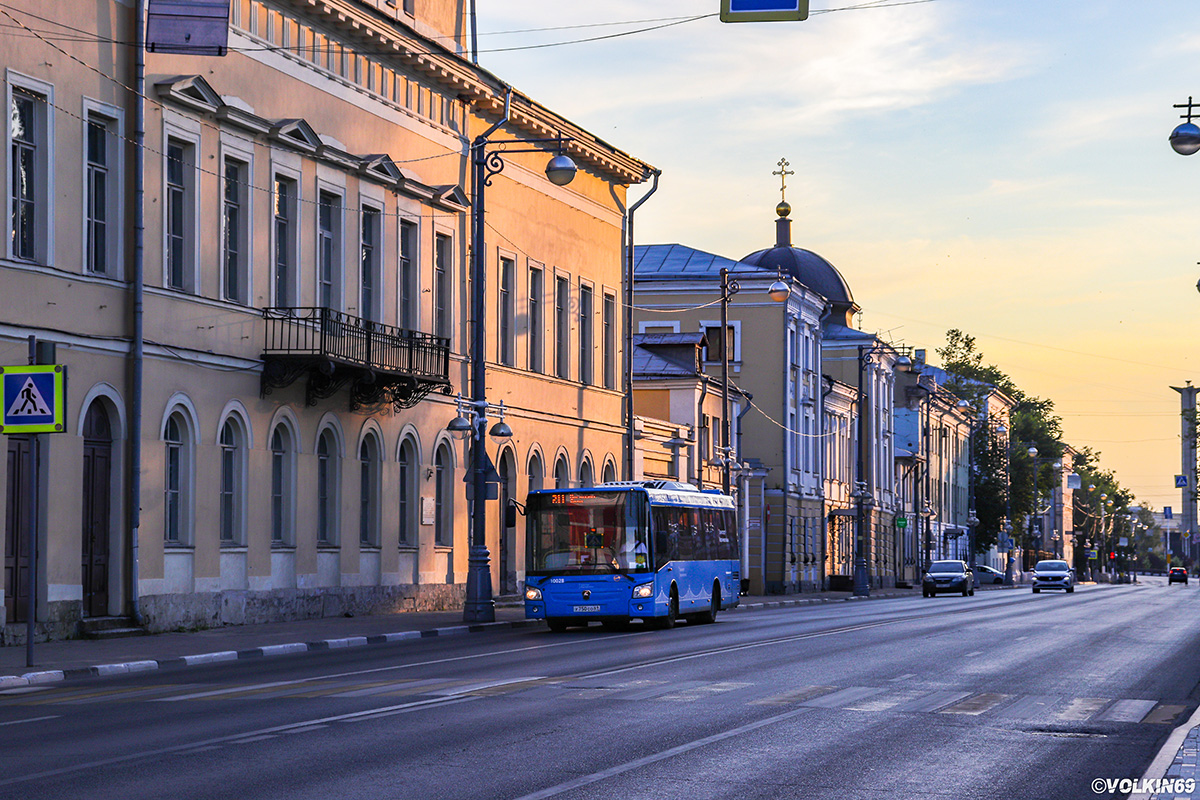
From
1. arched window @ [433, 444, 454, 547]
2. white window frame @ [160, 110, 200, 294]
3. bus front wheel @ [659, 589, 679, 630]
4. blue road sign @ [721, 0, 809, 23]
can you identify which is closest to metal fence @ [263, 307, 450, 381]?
white window frame @ [160, 110, 200, 294]

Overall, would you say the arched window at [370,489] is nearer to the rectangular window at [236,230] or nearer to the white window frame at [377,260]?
the white window frame at [377,260]

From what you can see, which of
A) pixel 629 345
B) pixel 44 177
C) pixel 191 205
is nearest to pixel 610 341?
pixel 629 345

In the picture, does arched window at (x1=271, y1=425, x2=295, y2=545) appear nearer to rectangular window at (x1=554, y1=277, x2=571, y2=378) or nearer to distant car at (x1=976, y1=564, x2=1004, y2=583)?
rectangular window at (x1=554, y1=277, x2=571, y2=378)

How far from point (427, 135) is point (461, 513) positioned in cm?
860

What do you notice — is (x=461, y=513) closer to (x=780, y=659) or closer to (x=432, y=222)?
(x=432, y=222)

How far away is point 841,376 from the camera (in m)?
85.4

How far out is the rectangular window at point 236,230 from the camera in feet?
96.4

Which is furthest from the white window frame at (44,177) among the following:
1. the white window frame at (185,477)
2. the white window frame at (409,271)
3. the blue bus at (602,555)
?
the white window frame at (409,271)

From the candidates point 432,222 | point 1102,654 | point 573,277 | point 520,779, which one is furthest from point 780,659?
point 573,277

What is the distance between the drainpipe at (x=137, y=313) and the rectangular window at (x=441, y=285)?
11.8 metres

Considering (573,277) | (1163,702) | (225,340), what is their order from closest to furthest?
(1163,702) < (225,340) < (573,277)

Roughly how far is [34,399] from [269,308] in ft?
37.2

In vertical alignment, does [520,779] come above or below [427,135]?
below

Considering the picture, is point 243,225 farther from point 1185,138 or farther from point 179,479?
→ point 1185,138
